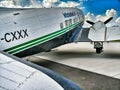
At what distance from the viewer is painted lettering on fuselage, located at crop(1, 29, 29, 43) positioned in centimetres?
822

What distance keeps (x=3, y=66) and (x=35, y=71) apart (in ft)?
1.15

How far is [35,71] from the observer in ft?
7.91

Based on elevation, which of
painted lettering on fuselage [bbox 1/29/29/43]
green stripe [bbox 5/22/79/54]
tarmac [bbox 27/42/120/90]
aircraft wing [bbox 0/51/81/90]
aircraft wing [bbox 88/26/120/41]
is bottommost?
tarmac [bbox 27/42/120/90]

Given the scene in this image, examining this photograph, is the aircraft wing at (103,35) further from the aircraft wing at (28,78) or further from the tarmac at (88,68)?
the aircraft wing at (28,78)

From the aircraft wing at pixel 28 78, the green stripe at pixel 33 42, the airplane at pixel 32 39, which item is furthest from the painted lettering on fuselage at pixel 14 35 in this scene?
the aircraft wing at pixel 28 78

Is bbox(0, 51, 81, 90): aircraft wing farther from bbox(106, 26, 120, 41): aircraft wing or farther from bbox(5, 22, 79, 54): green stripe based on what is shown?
bbox(106, 26, 120, 41): aircraft wing

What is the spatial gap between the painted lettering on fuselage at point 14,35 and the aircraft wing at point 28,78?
578 cm

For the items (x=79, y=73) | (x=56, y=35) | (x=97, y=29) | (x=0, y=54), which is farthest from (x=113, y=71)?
(x=0, y=54)

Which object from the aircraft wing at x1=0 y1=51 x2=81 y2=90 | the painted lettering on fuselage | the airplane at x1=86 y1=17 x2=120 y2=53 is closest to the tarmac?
the airplane at x1=86 y1=17 x2=120 y2=53

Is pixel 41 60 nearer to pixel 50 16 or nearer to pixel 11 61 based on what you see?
pixel 50 16

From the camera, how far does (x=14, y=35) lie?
850cm

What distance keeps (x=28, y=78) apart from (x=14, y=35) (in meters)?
Result: 6.41

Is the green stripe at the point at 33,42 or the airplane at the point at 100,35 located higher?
the green stripe at the point at 33,42

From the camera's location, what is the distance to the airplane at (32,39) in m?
2.21
